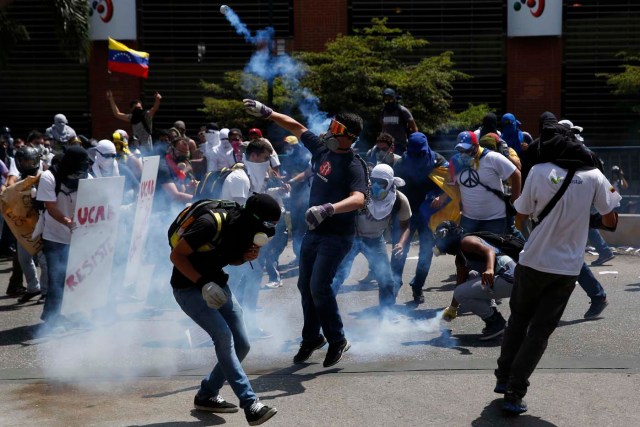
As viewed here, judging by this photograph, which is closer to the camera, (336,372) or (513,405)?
(513,405)

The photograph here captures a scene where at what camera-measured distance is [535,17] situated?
2233cm

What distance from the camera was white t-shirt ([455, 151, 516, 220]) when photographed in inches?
347

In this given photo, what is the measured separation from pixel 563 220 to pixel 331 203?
5.87 ft

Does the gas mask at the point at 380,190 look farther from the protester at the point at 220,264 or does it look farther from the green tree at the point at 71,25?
the green tree at the point at 71,25

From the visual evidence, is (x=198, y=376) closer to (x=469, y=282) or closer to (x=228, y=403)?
(x=228, y=403)

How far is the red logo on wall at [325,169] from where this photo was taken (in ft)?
22.8

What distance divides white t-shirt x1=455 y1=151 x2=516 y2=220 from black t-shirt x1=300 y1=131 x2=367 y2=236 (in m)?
2.16

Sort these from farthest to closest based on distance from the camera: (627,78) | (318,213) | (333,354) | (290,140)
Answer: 1. (627,78)
2. (290,140)
3. (333,354)
4. (318,213)

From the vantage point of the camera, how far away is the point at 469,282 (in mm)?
7809

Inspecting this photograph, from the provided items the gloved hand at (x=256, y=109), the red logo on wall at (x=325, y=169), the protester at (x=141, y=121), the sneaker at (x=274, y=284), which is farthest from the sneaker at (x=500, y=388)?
the protester at (x=141, y=121)

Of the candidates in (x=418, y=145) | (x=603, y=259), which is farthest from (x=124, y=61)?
(x=603, y=259)

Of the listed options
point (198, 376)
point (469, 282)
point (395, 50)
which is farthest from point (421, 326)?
point (395, 50)

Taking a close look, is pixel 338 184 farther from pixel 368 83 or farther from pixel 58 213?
pixel 368 83

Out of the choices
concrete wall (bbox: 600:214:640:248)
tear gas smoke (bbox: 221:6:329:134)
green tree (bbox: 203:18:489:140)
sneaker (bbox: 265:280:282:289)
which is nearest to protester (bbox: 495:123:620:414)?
sneaker (bbox: 265:280:282:289)
